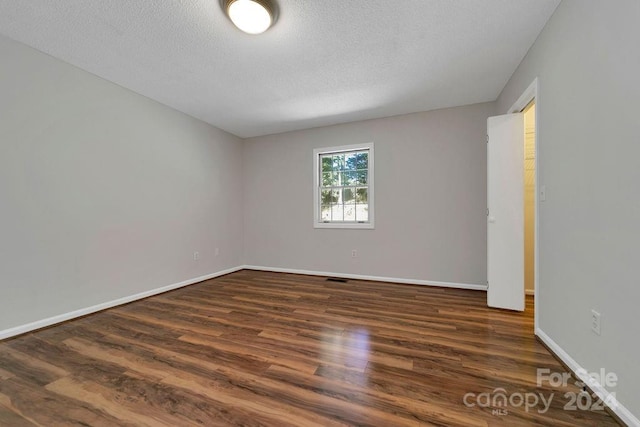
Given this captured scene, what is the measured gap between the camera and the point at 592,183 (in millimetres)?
1438

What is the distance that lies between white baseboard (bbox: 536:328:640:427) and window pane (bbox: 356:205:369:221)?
2579mm

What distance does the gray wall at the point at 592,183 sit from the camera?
3.88 ft

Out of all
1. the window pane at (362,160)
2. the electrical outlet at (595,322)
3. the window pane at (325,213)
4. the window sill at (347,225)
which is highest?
the window pane at (362,160)

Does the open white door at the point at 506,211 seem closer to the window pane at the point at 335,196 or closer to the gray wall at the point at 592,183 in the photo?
the gray wall at the point at 592,183

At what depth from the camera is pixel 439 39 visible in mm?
2143

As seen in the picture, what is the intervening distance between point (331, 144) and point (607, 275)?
11.9 ft

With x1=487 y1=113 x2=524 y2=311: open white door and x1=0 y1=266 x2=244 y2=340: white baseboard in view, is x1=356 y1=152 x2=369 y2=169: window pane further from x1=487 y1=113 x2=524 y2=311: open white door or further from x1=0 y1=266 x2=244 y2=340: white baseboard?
x1=0 y1=266 x2=244 y2=340: white baseboard

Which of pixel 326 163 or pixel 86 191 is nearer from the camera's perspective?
pixel 86 191

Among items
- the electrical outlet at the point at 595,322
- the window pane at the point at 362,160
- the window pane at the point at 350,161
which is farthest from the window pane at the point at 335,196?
the electrical outlet at the point at 595,322

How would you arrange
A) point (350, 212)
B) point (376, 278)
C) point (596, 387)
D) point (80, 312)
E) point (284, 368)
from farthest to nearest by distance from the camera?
point (350, 212) < point (376, 278) < point (80, 312) < point (284, 368) < point (596, 387)

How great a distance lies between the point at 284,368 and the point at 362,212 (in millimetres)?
2893

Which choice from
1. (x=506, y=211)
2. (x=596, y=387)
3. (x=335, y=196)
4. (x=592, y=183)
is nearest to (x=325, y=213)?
(x=335, y=196)

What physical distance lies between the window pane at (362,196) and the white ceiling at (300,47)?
1.37 metres

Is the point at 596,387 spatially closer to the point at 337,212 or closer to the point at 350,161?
the point at 337,212
